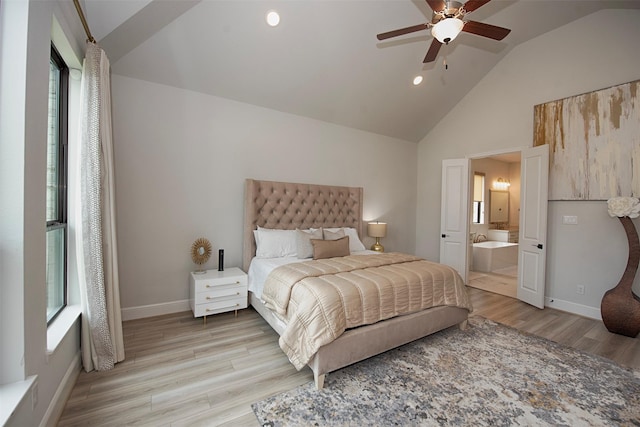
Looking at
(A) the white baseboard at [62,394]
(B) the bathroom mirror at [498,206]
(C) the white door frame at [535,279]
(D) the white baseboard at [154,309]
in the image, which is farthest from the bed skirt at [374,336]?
(B) the bathroom mirror at [498,206]

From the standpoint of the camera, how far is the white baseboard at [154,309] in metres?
3.03

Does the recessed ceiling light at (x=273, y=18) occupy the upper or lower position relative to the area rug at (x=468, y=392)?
upper

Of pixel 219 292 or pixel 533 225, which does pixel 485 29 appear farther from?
pixel 219 292

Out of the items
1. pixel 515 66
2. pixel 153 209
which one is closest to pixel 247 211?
pixel 153 209

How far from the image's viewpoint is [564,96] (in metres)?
3.68

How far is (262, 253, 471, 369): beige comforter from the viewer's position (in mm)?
1980

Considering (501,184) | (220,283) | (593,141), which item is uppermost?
(593,141)

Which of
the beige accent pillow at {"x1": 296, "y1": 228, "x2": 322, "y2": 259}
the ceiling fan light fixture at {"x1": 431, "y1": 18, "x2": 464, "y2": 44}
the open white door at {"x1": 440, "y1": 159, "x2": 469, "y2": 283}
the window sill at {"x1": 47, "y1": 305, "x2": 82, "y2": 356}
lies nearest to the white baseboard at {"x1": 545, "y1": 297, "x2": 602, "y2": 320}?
the open white door at {"x1": 440, "y1": 159, "x2": 469, "y2": 283}

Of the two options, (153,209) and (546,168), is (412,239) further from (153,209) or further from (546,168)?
(153,209)

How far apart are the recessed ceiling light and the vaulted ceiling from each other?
0.13ft

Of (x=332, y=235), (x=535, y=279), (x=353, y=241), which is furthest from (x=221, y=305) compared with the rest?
(x=535, y=279)

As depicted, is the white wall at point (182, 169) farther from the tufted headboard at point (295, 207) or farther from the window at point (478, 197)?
the window at point (478, 197)

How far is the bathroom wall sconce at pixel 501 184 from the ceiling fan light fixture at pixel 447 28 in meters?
6.23

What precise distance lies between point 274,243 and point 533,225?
3.74 m
